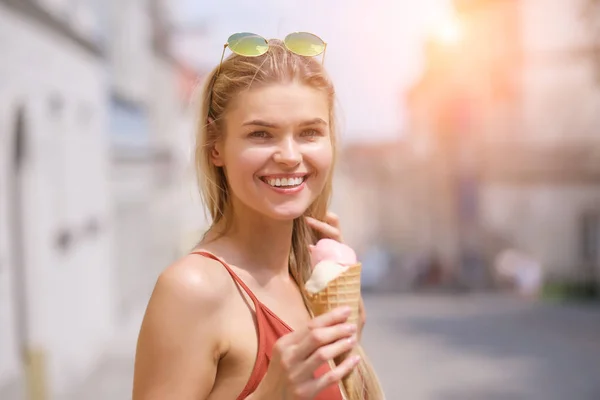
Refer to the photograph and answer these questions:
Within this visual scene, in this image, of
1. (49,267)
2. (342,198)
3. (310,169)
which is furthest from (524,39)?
(310,169)

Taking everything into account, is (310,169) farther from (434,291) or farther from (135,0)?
(434,291)

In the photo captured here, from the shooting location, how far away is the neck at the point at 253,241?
126 centimetres

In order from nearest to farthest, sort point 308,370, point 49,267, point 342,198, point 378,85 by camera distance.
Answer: point 308,370, point 49,267, point 378,85, point 342,198

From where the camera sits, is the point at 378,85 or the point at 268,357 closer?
the point at 268,357

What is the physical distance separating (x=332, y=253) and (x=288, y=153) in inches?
8.3

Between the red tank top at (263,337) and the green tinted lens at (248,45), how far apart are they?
15.1 inches

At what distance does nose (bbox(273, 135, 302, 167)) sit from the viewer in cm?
115

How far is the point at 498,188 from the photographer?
18.7ft

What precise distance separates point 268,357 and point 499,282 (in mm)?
4916

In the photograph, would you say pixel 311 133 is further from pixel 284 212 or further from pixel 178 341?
pixel 178 341

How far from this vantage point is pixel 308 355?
3.27 feet

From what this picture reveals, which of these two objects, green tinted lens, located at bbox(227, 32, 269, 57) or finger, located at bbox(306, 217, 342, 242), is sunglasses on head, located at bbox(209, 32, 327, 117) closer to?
green tinted lens, located at bbox(227, 32, 269, 57)

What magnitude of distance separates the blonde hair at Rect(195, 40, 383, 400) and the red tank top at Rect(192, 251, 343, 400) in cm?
5

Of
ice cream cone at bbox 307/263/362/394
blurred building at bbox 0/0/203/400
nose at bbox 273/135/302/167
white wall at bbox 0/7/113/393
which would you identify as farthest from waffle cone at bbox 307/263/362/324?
white wall at bbox 0/7/113/393
